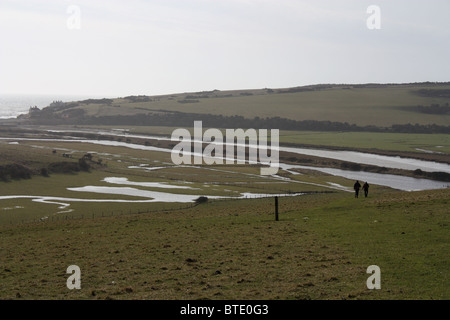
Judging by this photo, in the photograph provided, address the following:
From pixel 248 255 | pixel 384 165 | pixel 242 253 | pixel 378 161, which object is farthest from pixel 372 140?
pixel 248 255

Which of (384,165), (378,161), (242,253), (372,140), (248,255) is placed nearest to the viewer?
(248,255)

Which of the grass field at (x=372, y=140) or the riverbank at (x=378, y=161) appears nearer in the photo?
the riverbank at (x=378, y=161)

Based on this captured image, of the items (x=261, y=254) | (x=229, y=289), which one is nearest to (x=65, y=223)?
(x=261, y=254)

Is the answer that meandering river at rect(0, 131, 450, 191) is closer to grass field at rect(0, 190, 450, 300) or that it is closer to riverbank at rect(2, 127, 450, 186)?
riverbank at rect(2, 127, 450, 186)

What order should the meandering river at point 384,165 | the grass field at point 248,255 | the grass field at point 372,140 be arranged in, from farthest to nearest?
the grass field at point 372,140 < the meandering river at point 384,165 < the grass field at point 248,255

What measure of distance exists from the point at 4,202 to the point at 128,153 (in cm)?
6699

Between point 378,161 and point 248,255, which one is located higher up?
point 248,255

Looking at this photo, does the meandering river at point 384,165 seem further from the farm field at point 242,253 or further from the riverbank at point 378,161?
the farm field at point 242,253

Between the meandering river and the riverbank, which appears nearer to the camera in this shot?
the meandering river

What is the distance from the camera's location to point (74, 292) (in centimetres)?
1973

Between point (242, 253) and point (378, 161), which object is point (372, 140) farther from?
point (242, 253)

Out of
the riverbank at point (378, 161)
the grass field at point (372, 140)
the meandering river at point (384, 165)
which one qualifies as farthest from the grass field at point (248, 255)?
the grass field at point (372, 140)

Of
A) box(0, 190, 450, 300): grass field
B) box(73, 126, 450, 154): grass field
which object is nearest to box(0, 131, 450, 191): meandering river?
box(73, 126, 450, 154): grass field

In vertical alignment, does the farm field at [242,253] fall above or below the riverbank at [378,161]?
above
